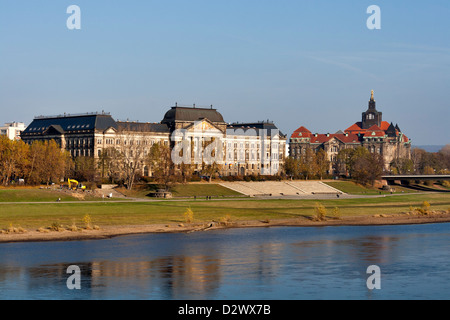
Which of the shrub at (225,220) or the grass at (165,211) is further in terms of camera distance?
the shrub at (225,220)

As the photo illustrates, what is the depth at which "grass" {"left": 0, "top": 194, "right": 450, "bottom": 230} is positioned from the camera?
300 ft

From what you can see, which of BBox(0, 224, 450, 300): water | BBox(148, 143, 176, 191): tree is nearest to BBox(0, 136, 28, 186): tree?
BBox(148, 143, 176, 191): tree

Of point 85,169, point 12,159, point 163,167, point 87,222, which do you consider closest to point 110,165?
point 85,169

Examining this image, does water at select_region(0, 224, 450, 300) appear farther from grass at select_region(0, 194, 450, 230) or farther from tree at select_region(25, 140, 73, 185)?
tree at select_region(25, 140, 73, 185)

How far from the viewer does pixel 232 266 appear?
63.7 metres

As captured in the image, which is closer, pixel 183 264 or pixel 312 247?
pixel 183 264

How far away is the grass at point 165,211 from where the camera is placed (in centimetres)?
9138

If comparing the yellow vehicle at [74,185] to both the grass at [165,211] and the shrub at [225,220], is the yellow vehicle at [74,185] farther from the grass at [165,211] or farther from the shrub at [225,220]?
the shrub at [225,220]

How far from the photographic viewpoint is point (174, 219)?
322 feet

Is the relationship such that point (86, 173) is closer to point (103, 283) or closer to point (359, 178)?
point (359, 178)

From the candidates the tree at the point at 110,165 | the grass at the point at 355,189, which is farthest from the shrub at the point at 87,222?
the grass at the point at 355,189

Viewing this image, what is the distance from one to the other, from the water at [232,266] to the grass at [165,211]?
1157 centimetres
